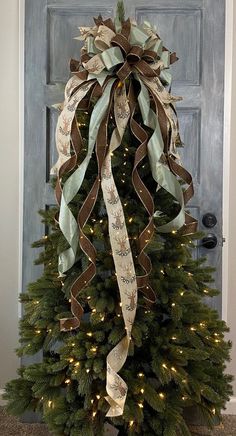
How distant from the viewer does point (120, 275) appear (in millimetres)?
1730

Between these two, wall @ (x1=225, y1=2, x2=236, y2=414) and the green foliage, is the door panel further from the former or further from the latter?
the green foliage

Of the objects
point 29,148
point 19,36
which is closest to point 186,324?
point 29,148

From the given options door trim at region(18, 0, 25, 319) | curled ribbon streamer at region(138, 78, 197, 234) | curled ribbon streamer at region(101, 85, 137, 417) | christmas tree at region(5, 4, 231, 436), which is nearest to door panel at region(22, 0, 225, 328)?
door trim at region(18, 0, 25, 319)

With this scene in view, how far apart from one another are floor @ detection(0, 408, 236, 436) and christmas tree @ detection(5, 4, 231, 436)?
23.2 inches

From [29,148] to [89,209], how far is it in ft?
2.84

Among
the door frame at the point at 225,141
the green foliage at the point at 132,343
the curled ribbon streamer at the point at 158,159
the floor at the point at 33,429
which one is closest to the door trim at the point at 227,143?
the door frame at the point at 225,141

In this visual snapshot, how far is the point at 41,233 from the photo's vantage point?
8.30 feet

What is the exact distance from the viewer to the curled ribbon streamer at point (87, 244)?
174 centimetres

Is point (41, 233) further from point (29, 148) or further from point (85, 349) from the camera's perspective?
point (85, 349)

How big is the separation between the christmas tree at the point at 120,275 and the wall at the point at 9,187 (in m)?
0.67

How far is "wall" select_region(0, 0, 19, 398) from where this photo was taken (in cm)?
254

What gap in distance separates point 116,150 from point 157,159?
168 mm

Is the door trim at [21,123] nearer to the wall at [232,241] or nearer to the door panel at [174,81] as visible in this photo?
the door panel at [174,81]

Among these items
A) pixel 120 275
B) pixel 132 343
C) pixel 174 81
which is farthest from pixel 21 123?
pixel 132 343
